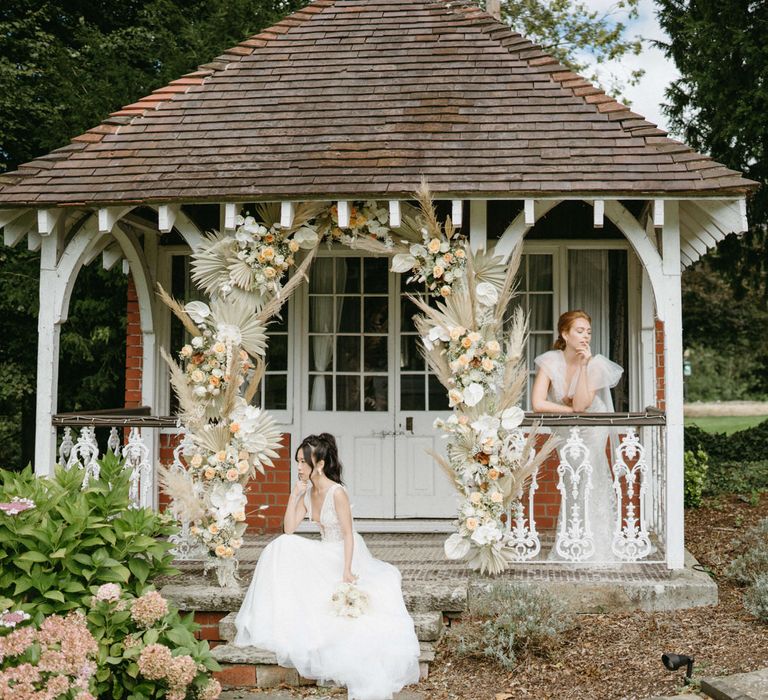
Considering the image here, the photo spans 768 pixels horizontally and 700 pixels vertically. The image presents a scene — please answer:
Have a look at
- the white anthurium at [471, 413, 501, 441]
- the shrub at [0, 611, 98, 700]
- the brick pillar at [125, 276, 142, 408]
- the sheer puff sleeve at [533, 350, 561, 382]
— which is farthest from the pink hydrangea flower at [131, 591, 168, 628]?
the brick pillar at [125, 276, 142, 408]

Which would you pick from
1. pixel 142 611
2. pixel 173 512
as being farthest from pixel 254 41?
pixel 142 611

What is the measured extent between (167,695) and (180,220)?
376cm

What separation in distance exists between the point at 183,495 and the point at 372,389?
2.84 metres

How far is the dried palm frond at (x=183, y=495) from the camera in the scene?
6082mm

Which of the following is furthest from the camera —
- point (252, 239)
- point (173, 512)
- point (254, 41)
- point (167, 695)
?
point (254, 41)

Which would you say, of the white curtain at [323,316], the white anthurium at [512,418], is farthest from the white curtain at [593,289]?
the white anthurium at [512,418]

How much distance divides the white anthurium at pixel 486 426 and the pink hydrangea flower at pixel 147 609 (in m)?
2.51

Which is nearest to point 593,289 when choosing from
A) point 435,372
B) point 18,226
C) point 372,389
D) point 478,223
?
point 478,223

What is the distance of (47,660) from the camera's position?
439cm

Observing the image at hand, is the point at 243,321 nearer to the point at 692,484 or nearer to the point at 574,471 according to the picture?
the point at 574,471

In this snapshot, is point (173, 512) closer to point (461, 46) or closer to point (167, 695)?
point (167, 695)

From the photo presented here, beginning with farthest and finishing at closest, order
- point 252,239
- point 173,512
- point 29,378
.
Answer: point 29,378 < point 252,239 < point 173,512

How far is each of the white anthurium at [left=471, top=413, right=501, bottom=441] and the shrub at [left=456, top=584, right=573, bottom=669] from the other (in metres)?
1.15

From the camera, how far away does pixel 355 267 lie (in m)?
8.66
